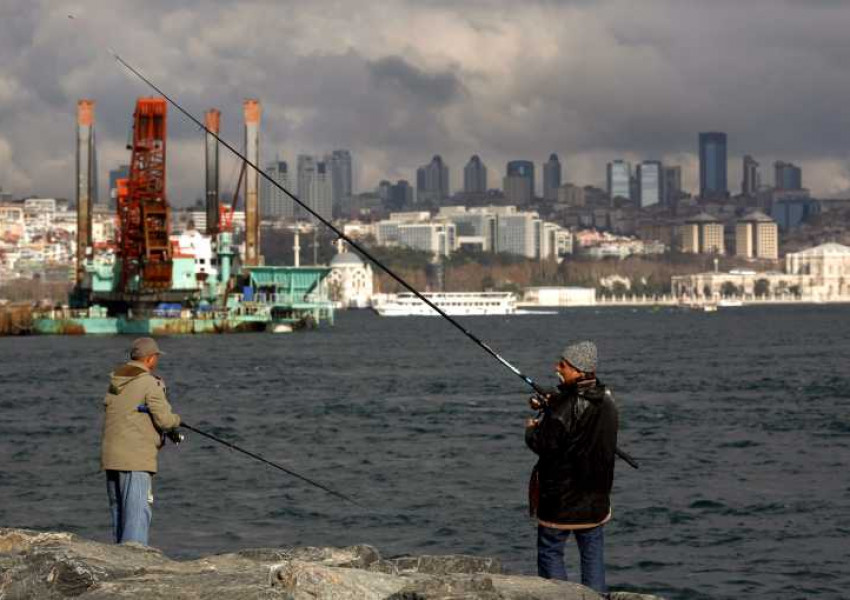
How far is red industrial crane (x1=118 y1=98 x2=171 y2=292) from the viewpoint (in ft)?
266

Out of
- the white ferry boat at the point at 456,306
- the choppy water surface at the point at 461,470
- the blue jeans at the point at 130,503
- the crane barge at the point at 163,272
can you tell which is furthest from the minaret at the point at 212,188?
the blue jeans at the point at 130,503

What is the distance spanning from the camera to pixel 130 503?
A: 9.59 metres

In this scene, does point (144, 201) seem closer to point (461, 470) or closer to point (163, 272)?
point (163, 272)

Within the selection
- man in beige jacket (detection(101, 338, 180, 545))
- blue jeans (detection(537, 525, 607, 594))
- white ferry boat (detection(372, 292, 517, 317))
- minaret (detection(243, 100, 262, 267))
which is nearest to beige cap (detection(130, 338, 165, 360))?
man in beige jacket (detection(101, 338, 180, 545))

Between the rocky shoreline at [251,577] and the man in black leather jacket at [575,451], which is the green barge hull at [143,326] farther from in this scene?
the man in black leather jacket at [575,451]

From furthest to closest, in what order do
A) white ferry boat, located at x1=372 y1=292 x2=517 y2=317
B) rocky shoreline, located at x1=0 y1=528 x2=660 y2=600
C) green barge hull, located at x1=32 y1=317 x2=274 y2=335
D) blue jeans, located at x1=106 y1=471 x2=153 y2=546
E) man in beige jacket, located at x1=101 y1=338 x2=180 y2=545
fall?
white ferry boat, located at x1=372 y1=292 x2=517 y2=317 → green barge hull, located at x1=32 y1=317 x2=274 y2=335 → blue jeans, located at x1=106 y1=471 x2=153 y2=546 → man in beige jacket, located at x1=101 y1=338 x2=180 y2=545 → rocky shoreline, located at x1=0 y1=528 x2=660 y2=600

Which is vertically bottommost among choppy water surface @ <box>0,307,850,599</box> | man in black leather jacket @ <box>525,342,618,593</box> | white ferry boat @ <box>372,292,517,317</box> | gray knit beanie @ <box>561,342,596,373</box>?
choppy water surface @ <box>0,307,850,599</box>

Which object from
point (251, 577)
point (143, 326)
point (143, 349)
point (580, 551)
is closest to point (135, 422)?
point (143, 349)

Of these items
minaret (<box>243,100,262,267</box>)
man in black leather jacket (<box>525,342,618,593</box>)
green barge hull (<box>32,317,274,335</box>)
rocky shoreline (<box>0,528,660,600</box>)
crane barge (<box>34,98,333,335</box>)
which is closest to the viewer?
rocky shoreline (<box>0,528,660,600</box>)

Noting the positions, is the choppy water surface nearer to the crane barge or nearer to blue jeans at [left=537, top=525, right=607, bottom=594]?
blue jeans at [left=537, top=525, right=607, bottom=594]

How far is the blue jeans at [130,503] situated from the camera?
375 inches

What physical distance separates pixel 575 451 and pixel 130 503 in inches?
110

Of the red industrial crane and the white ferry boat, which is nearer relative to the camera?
the red industrial crane

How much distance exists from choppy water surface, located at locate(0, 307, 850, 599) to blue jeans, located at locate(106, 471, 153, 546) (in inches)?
135
